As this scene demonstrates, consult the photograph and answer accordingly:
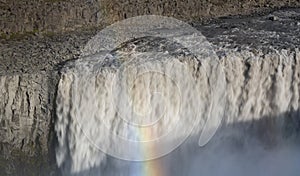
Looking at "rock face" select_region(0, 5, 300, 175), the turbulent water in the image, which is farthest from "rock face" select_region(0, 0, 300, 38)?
the turbulent water

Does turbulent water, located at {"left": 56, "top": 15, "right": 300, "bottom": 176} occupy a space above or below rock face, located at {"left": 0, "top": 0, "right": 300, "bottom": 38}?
below

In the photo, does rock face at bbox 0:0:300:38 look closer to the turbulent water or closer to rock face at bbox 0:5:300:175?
rock face at bbox 0:5:300:175

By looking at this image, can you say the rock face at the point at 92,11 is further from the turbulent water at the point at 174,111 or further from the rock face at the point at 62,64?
the turbulent water at the point at 174,111

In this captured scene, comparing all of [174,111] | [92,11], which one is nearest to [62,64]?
[174,111]

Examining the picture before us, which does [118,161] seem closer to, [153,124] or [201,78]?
[153,124]

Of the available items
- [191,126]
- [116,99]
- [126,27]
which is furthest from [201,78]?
[126,27]

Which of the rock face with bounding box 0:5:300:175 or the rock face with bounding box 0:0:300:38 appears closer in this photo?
the rock face with bounding box 0:5:300:175

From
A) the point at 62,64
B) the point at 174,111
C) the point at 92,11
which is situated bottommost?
the point at 174,111

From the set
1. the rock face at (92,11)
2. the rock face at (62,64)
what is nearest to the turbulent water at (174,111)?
the rock face at (62,64)

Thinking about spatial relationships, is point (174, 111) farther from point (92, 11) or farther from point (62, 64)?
point (92, 11)
